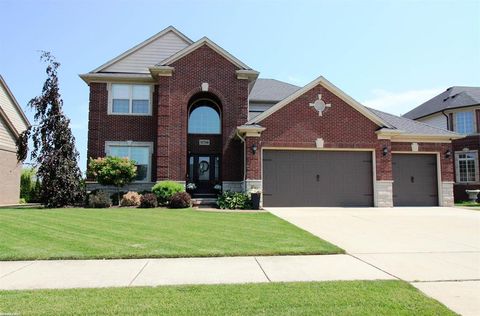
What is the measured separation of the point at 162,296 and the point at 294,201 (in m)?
13.1

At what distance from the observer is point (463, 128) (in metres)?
25.8

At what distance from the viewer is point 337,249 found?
6.86m

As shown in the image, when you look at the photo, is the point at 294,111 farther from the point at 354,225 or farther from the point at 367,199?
the point at 354,225

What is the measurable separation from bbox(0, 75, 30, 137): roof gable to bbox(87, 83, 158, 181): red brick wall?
745 centimetres

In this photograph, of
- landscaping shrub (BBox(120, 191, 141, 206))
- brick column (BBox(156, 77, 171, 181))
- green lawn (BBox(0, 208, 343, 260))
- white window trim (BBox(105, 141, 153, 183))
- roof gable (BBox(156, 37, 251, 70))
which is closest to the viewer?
green lawn (BBox(0, 208, 343, 260))

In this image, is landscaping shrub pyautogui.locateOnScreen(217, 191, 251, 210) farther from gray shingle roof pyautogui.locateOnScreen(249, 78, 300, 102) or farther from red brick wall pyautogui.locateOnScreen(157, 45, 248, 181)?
gray shingle roof pyautogui.locateOnScreen(249, 78, 300, 102)

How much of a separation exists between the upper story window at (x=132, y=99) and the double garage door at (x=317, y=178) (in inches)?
302

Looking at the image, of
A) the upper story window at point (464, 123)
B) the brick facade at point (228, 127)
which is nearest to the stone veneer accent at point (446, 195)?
the brick facade at point (228, 127)

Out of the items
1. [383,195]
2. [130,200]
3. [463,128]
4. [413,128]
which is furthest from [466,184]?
[130,200]

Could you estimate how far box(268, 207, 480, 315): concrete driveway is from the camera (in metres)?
4.60

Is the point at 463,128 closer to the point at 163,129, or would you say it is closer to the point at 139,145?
the point at 163,129

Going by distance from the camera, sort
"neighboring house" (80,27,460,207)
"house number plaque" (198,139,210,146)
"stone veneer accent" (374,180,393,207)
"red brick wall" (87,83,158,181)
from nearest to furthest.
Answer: "neighboring house" (80,27,460,207), "stone veneer accent" (374,180,393,207), "red brick wall" (87,83,158,181), "house number plaque" (198,139,210,146)

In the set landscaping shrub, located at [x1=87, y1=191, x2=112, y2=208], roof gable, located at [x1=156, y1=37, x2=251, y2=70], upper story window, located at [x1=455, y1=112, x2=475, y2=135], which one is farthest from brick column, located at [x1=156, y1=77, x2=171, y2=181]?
upper story window, located at [x1=455, y1=112, x2=475, y2=135]

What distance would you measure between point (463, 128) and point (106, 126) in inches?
995
